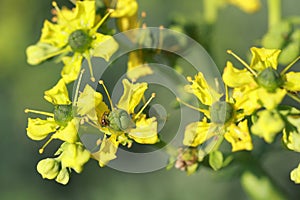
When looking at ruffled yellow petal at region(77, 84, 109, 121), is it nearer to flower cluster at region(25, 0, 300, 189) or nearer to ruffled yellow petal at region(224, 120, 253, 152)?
flower cluster at region(25, 0, 300, 189)

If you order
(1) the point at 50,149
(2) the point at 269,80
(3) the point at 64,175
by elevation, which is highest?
(2) the point at 269,80

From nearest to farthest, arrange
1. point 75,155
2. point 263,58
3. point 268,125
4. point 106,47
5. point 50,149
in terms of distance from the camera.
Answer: point 268,125 → point 75,155 → point 263,58 → point 106,47 → point 50,149

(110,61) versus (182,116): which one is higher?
(110,61)

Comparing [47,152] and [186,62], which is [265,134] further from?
[47,152]

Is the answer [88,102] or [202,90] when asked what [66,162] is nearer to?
[88,102]

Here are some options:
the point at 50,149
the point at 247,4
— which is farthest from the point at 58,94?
the point at 50,149

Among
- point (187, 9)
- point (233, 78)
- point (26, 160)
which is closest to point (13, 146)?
point (26, 160)

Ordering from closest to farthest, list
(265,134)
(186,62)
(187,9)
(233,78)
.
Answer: (265,134) < (233,78) < (186,62) < (187,9)
